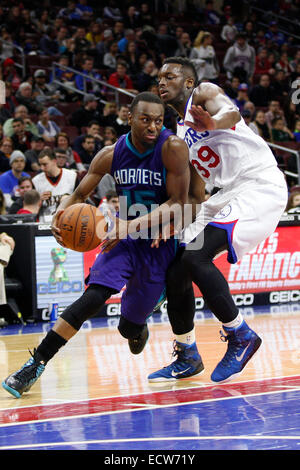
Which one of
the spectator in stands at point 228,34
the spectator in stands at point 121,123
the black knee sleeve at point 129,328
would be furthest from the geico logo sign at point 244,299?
the spectator in stands at point 228,34

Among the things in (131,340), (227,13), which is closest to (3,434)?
(131,340)

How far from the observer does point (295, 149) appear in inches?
589

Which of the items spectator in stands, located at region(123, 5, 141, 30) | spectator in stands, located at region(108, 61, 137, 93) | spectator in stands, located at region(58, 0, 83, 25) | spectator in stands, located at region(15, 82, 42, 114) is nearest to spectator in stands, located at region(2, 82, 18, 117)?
spectator in stands, located at region(15, 82, 42, 114)

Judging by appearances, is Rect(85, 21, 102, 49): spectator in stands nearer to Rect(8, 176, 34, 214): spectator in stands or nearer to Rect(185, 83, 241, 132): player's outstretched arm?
Rect(8, 176, 34, 214): spectator in stands

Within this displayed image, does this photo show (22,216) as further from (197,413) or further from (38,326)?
(197,413)

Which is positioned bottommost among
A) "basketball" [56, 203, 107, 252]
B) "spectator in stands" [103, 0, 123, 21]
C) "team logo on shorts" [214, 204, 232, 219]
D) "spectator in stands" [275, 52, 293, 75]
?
"basketball" [56, 203, 107, 252]

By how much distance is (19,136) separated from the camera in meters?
11.6

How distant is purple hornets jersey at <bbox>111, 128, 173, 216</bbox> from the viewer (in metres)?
4.87

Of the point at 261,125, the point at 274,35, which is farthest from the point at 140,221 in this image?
the point at 274,35

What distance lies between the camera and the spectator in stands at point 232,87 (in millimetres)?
15688

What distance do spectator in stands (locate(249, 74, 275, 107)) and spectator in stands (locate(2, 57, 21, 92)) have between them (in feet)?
17.0

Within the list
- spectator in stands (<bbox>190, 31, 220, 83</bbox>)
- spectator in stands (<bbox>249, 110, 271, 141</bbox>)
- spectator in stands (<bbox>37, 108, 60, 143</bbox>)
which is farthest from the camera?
spectator in stands (<bbox>190, 31, 220, 83</bbox>)

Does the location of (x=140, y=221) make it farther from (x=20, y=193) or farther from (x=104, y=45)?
(x=104, y=45)

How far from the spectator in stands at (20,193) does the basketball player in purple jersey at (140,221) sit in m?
4.96
